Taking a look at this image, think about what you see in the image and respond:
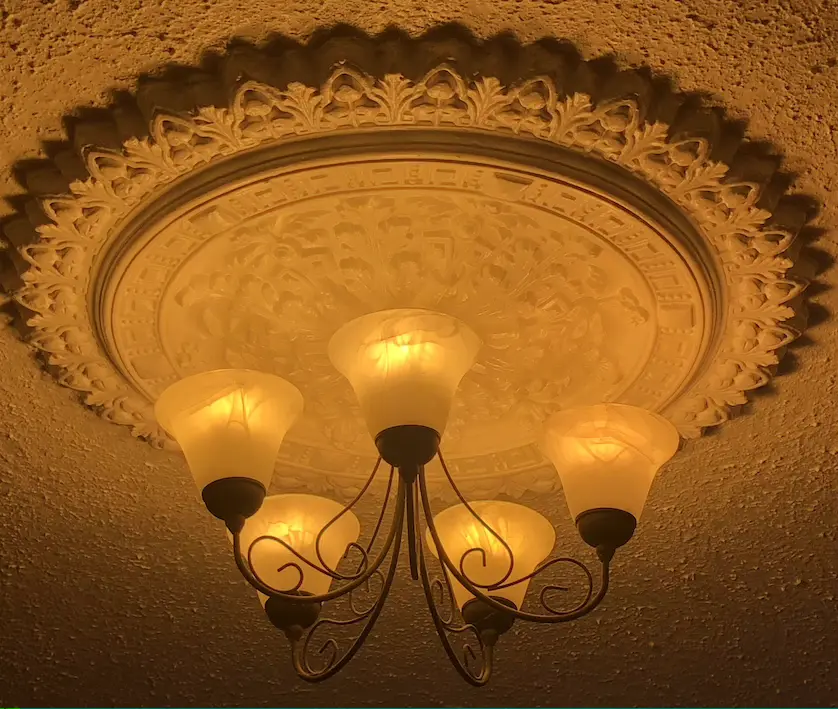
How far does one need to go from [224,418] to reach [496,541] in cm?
41

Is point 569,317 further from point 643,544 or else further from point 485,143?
point 643,544

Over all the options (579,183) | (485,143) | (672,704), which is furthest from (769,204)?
(672,704)

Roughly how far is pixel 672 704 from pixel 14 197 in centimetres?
165

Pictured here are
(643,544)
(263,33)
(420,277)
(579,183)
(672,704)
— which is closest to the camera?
(263,33)

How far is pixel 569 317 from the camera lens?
1.37 m

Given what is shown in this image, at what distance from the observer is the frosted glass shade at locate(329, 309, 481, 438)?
1.18 meters

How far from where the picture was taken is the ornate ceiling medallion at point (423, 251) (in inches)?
45.3

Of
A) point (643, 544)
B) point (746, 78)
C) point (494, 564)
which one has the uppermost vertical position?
point (746, 78)

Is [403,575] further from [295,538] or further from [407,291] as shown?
[407,291]

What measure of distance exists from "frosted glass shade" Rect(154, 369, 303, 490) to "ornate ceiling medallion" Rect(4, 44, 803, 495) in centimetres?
19

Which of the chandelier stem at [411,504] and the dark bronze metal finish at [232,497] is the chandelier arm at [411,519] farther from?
the dark bronze metal finish at [232,497]

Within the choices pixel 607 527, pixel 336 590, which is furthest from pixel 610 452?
pixel 336 590

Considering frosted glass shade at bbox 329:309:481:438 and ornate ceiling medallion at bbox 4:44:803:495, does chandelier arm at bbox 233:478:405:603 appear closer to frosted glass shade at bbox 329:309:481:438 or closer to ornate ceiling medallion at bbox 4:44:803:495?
frosted glass shade at bbox 329:309:481:438

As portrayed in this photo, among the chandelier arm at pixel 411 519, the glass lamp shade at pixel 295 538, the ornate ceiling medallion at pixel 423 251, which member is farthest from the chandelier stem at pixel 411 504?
the ornate ceiling medallion at pixel 423 251
